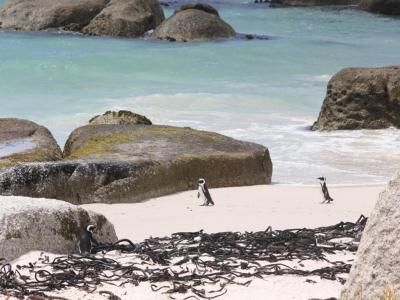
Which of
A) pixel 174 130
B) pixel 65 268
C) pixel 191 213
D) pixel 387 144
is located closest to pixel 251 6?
pixel 387 144

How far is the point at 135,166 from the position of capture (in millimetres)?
9156

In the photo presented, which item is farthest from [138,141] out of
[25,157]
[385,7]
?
[385,7]

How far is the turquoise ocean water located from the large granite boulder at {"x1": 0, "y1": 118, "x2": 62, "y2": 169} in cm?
275

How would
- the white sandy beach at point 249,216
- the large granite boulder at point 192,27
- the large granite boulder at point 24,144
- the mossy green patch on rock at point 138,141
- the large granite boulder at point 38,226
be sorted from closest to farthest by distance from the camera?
the white sandy beach at point 249,216
the large granite boulder at point 38,226
the large granite boulder at point 24,144
the mossy green patch on rock at point 138,141
the large granite boulder at point 192,27

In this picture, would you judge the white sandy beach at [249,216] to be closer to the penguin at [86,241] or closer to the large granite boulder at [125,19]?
the penguin at [86,241]

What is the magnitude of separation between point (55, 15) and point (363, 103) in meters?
17.1

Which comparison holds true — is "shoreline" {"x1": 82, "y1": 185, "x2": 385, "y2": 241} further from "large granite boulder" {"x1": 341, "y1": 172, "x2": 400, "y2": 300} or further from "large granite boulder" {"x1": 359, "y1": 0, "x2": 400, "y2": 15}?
"large granite boulder" {"x1": 359, "y1": 0, "x2": 400, "y2": 15}

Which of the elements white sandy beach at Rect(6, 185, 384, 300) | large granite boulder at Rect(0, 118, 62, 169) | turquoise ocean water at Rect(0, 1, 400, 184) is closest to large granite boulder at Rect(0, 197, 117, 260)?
white sandy beach at Rect(6, 185, 384, 300)

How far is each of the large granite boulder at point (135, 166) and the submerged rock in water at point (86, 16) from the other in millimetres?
18353

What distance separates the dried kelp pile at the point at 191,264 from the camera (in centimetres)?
488

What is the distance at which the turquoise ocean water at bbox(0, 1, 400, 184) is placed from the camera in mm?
13078

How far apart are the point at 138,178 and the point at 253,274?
426 centimetres

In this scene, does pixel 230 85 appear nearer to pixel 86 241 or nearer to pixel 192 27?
pixel 192 27

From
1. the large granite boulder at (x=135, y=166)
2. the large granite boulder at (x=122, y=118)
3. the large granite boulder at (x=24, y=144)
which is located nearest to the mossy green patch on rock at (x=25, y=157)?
the large granite boulder at (x=24, y=144)
